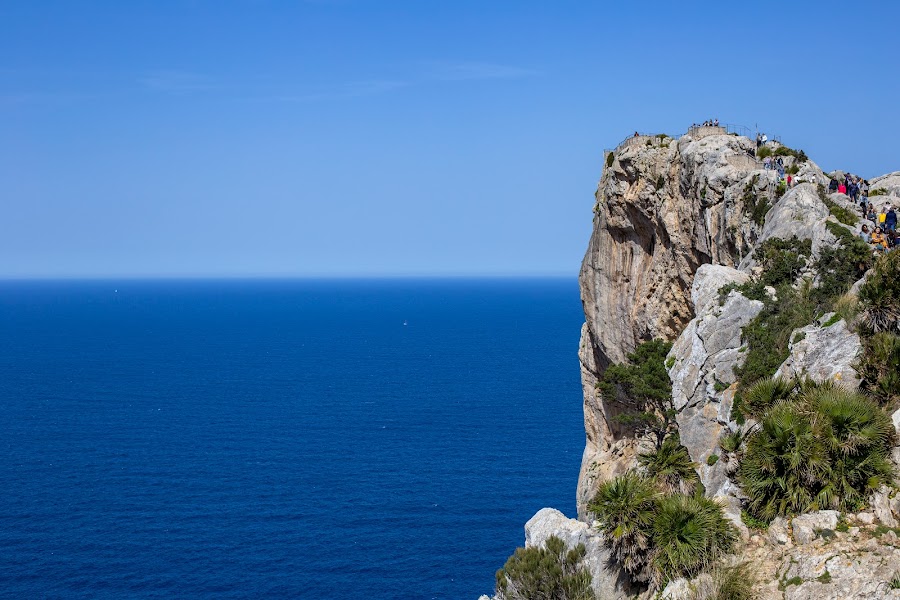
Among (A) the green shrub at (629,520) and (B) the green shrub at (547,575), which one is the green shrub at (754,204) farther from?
(A) the green shrub at (629,520)

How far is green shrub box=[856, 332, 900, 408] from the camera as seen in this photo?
878 inches

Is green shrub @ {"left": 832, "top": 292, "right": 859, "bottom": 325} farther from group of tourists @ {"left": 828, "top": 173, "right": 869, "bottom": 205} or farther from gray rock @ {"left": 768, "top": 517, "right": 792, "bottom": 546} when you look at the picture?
group of tourists @ {"left": 828, "top": 173, "right": 869, "bottom": 205}

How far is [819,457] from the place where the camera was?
20188mm

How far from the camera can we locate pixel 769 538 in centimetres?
2019

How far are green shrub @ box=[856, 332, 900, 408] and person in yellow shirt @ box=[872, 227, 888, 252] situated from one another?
28.9 ft

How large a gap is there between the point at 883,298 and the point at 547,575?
12.7 meters

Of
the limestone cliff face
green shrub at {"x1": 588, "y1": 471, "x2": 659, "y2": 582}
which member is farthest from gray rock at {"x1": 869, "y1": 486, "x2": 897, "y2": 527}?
the limestone cliff face

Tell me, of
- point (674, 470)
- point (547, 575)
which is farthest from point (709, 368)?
point (547, 575)

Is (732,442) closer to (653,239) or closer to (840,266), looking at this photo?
(840,266)

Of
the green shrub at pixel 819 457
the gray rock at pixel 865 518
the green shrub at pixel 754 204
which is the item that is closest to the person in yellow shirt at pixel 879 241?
the green shrub at pixel 754 204

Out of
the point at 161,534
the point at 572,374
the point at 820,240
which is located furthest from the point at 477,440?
the point at 820,240

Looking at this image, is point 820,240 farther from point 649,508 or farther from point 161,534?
point 161,534

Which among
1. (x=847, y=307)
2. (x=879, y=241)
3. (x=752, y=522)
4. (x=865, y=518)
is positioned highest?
(x=879, y=241)

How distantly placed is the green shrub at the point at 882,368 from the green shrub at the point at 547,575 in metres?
9.28
